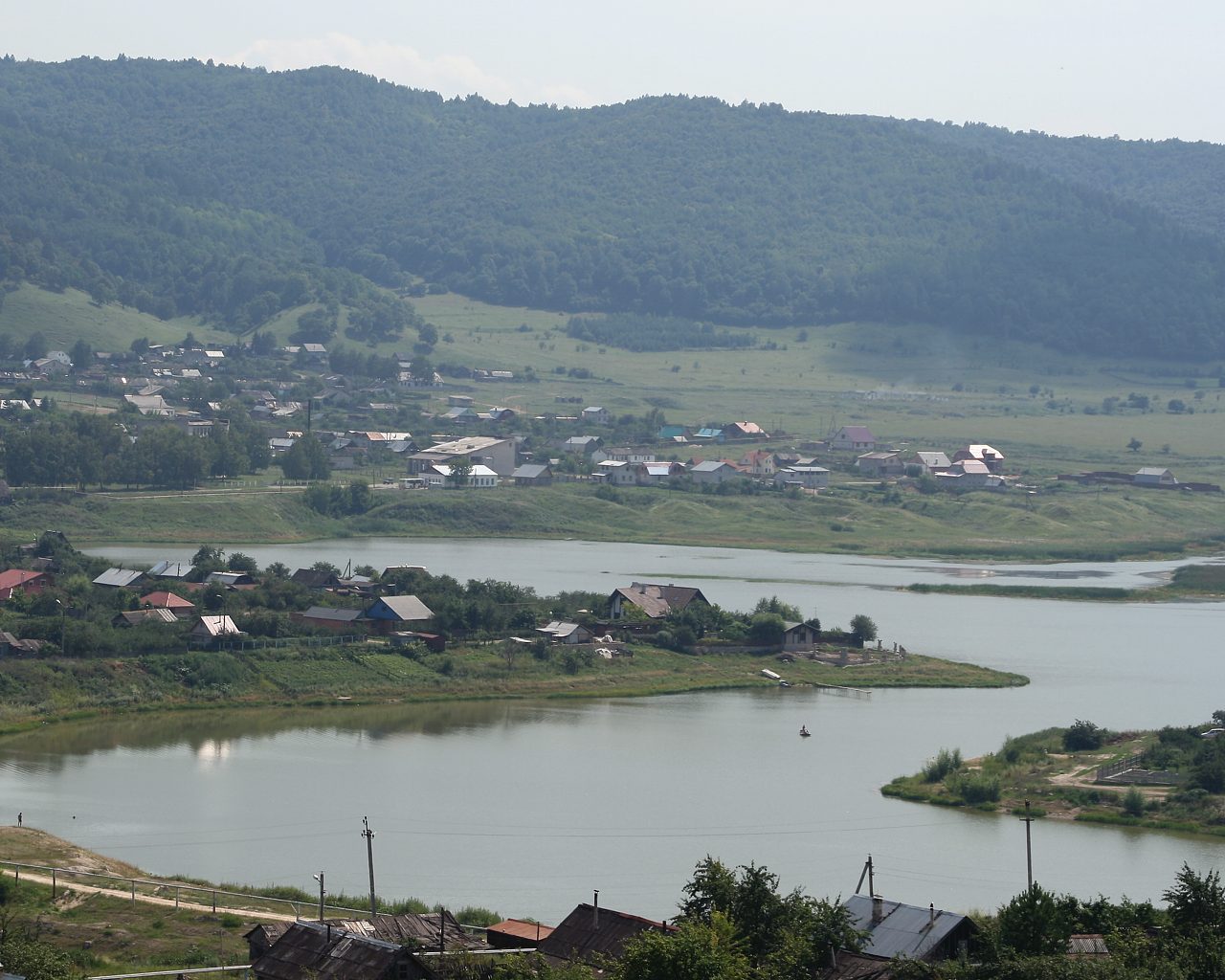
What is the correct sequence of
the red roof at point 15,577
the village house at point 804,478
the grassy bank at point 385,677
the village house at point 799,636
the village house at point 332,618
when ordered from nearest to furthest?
the grassy bank at point 385,677 < the village house at point 332,618 < the village house at point 799,636 < the red roof at point 15,577 < the village house at point 804,478

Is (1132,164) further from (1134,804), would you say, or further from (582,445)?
(1134,804)

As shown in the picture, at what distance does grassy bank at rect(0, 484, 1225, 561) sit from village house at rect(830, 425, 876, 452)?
993cm

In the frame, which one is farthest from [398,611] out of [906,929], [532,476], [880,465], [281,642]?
[880,465]

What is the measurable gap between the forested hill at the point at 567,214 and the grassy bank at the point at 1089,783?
7942 cm

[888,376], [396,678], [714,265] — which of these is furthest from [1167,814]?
[714,265]

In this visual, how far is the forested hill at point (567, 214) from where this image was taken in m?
118

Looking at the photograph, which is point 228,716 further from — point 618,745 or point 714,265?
point 714,265

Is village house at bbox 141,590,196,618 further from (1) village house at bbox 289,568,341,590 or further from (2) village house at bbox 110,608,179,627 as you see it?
(1) village house at bbox 289,568,341,590

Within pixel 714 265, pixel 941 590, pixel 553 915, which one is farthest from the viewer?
pixel 714 265

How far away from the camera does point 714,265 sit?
13050cm

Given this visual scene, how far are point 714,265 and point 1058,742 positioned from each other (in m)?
104

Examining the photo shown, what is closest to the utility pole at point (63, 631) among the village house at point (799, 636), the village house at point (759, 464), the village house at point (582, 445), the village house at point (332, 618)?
the village house at point (332, 618)

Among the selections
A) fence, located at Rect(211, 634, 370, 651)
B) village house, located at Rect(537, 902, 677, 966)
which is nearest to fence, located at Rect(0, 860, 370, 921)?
village house, located at Rect(537, 902, 677, 966)

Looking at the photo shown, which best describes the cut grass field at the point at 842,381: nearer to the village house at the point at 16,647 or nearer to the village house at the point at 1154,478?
the village house at the point at 1154,478
